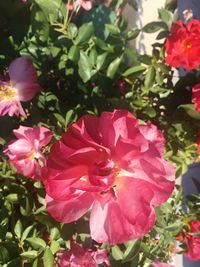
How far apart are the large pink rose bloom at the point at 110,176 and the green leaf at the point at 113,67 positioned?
→ 0.49 m

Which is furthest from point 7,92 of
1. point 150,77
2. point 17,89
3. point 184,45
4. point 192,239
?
point 192,239

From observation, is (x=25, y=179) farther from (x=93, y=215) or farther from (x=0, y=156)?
(x=93, y=215)

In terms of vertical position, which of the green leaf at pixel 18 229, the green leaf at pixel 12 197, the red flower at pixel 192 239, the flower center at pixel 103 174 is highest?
the flower center at pixel 103 174

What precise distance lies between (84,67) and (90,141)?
0.54 m

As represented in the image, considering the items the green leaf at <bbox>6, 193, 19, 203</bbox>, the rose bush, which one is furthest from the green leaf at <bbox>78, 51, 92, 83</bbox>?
the green leaf at <bbox>6, 193, 19, 203</bbox>

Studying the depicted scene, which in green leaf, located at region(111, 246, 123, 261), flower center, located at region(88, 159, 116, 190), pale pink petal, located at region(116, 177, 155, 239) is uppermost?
flower center, located at region(88, 159, 116, 190)

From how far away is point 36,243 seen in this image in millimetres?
970

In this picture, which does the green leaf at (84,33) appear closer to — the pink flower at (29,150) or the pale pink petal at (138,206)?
the pink flower at (29,150)

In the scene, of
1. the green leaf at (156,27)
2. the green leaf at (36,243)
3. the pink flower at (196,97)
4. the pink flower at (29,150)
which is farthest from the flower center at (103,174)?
the green leaf at (156,27)

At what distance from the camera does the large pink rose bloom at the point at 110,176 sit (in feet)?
2.02

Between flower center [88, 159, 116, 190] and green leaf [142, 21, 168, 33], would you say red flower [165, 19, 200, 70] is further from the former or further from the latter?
flower center [88, 159, 116, 190]

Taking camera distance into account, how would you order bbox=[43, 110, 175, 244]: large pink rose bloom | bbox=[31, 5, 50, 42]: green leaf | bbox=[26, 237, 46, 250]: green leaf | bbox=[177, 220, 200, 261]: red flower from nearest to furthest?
bbox=[43, 110, 175, 244]: large pink rose bloom < bbox=[31, 5, 50, 42]: green leaf < bbox=[26, 237, 46, 250]: green leaf < bbox=[177, 220, 200, 261]: red flower

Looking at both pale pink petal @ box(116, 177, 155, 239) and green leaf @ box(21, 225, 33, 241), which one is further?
green leaf @ box(21, 225, 33, 241)

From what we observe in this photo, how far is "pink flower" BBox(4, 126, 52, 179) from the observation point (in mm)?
941
